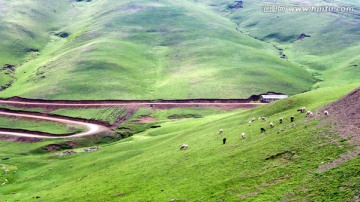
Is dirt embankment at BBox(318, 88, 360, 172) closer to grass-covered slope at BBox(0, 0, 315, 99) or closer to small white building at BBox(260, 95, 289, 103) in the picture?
small white building at BBox(260, 95, 289, 103)

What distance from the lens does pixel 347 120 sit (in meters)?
36.8

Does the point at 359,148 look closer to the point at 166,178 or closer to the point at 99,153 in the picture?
the point at 166,178

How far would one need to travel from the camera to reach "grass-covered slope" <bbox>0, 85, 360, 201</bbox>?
96.5ft

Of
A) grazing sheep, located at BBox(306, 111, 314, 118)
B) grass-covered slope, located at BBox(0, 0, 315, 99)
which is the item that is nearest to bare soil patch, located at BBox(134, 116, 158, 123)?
grass-covered slope, located at BBox(0, 0, 315, 99)

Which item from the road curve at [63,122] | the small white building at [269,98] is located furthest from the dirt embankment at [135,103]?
the road curve at [63,122]

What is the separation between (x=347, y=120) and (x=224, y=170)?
1466 centimetres

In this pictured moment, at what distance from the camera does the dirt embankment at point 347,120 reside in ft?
98.9

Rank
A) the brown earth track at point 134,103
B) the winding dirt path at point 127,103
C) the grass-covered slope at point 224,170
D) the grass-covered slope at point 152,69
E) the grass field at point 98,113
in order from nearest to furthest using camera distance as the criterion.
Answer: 1. the grass-covered slope at point 224,170
2. the grass field at point 98,113
3. the winding dirt path at point 127,103
4. the brown earth track at point 134,103
5. the grass-covered slope at point 152,69

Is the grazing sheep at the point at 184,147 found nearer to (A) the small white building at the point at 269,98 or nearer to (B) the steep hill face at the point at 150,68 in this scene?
(B) the steep hill face at the point at 150,68

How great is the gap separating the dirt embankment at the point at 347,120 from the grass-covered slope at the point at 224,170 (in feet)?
2.26

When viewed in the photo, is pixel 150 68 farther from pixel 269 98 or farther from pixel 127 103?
pixel 269 98

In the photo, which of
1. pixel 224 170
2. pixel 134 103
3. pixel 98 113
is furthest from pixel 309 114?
pixel 134 103

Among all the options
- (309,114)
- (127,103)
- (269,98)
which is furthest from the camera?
(127,103)

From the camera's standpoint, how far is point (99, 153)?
73125mm
